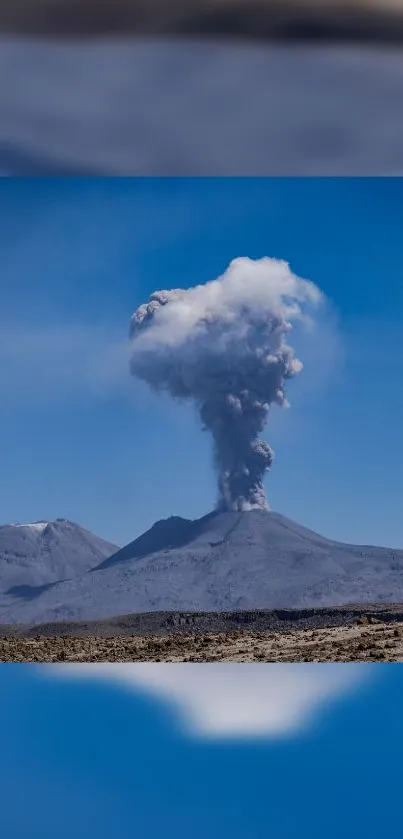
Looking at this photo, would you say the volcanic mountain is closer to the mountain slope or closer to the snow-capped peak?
the mountain slope

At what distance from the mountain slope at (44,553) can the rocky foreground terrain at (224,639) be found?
155 centimetres

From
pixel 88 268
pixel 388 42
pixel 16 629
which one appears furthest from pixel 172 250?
pixel 388 42

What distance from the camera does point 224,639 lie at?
10.4m

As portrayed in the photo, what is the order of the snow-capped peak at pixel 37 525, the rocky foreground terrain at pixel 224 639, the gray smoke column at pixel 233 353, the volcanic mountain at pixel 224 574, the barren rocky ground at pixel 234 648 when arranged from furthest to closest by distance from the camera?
the gray smoke column at pixel 233 353
the snow-capped peak at pixel 37 525
the volcanic mountain at pixel 224 574
the rocky foreground terrain at pixel 224 639
the barren rocky ground at pixel 234 648

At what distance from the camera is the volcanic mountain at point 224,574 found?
14031 millimetres

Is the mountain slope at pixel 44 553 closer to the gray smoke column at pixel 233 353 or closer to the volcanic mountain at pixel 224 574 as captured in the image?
the volcanic mountain at pixel 224 574

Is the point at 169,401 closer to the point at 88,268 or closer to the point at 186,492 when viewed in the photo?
the point at 186,492

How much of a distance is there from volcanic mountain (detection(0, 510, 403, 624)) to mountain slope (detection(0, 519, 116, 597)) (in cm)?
23

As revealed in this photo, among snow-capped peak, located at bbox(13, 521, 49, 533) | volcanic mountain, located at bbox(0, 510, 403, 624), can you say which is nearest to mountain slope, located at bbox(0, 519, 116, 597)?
snow-capped peak, located at bbox(13, 521, 49, 533)

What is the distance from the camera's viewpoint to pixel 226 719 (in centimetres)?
281

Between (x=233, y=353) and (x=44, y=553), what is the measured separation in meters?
4.35

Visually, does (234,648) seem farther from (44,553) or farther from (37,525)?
(44,553)

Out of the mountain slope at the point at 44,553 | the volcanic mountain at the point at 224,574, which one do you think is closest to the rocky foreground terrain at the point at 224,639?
the volcanic mountain at the point at 224,574

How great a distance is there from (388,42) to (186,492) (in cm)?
1229
